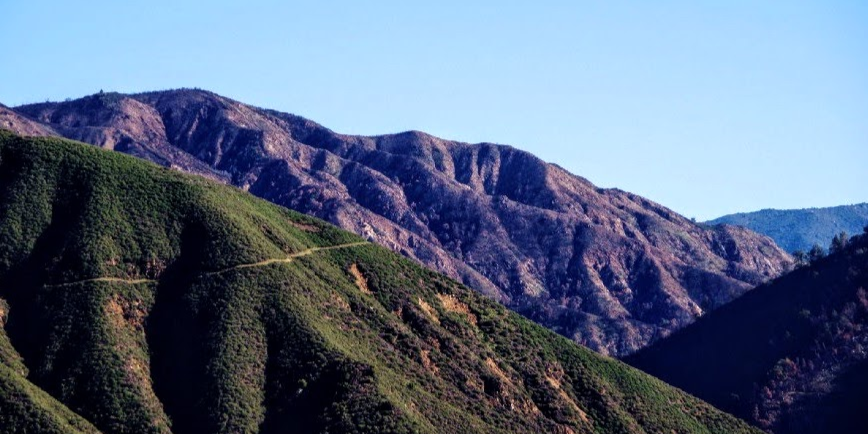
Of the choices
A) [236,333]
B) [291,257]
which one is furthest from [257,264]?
[236,333]

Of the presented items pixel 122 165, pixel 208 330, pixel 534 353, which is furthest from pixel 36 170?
pixel 534 353

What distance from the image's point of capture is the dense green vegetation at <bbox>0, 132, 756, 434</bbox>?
362 ft

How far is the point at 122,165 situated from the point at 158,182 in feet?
17.8

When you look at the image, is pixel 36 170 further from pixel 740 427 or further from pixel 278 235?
pixel 740 427

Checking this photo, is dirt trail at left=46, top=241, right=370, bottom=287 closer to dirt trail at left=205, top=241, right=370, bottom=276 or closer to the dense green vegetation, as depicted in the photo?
dirt trail at left=205, top=241, right=370, bottom=276

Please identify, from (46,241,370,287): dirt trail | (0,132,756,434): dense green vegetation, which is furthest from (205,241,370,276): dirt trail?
(0,132,756,434): dense green vegetation

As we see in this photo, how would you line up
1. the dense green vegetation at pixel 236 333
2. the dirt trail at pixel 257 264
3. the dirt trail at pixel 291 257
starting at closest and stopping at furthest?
the dense green vegetation at pixel 236 333
the dirt trail at pixel 257 264
the dirt trail at pixel 291 257

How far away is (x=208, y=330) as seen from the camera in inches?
4680

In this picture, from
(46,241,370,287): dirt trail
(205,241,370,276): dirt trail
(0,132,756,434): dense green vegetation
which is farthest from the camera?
(205,241,370,276): dirt trail

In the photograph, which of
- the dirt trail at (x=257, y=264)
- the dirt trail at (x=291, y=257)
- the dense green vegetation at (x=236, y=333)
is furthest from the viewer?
the dirt trail at (x=291, y=257)

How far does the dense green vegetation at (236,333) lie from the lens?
Result: 11031 cm

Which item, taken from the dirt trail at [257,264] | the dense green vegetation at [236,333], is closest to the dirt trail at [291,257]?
the dirt trail at [257,264]

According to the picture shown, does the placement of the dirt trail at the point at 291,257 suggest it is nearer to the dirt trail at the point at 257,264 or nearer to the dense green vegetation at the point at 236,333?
the dirt trail at the point at 257,264

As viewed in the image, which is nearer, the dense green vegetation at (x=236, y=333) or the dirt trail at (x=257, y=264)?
the dense green vegetation at (x=236, y=333)
